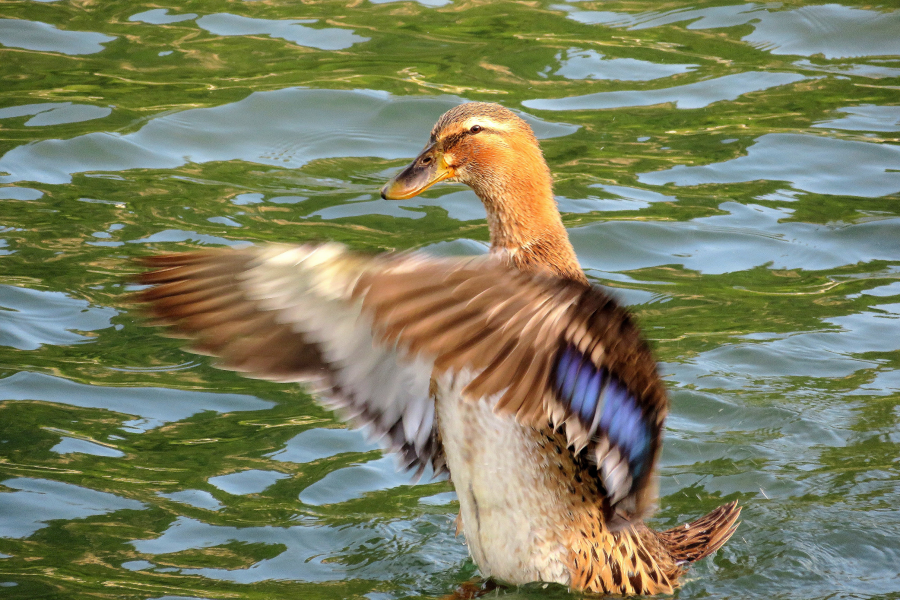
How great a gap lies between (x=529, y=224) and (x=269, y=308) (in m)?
1.34

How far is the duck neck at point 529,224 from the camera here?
439cm

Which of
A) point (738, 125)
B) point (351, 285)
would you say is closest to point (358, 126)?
point (738, 125)

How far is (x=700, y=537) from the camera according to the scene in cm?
465

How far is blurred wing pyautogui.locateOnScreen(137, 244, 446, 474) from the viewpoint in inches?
130

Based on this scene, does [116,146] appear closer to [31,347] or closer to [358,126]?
[358,126]

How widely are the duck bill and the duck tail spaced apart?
1803 mm

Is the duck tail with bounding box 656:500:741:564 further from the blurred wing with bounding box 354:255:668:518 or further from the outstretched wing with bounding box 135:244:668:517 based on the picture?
the blurred wing with bounding box 354:255:668:518

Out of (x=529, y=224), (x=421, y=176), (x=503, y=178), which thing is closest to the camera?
(x=529, y=224)

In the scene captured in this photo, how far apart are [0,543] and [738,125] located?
6.37m

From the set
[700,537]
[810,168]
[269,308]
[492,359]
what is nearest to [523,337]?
[492,359]

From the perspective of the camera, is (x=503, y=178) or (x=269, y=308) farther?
(x=503, y=178)

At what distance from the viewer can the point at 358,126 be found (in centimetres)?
872

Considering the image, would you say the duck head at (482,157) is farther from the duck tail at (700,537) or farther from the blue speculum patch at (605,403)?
the duck tail at (700,537)

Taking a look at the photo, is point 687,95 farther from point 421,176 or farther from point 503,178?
point 503,178
